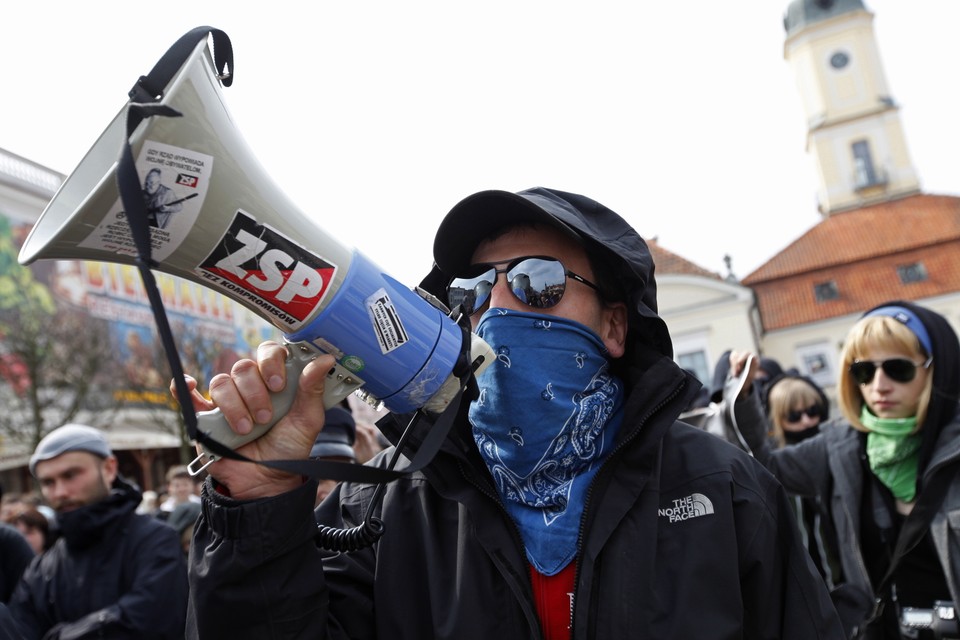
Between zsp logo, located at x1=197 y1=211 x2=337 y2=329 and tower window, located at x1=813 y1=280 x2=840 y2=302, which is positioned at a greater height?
tower window, located at x1=813 y1=280 x2=840 y2=302

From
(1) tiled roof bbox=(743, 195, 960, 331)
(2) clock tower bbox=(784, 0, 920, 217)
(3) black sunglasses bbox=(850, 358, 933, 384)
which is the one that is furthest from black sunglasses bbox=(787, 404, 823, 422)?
(2) clock tower bbox=(784, 0, 920, 217)

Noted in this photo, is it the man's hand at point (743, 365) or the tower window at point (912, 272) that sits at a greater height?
the tower window at point (912, 272)

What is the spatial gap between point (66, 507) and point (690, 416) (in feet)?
12.4

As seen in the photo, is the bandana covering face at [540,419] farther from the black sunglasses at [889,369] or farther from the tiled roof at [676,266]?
the tiled roof at [676,266]

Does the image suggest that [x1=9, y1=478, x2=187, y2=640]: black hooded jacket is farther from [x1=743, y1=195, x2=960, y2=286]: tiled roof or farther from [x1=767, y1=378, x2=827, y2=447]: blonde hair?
[x1=743, y1=195, x2=960, y2=286]: tiled roof

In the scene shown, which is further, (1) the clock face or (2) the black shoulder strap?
(1) the clock face

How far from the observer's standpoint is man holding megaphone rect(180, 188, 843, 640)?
168 cm

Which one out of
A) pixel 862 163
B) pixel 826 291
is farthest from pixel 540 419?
pixel 862 163

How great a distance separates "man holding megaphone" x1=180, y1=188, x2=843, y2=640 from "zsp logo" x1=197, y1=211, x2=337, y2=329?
0.40 feet

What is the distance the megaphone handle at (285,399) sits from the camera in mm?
1628

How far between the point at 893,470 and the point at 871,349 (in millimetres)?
530

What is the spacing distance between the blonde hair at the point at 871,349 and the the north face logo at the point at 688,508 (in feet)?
5.82

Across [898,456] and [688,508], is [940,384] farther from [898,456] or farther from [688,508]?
[688,508]

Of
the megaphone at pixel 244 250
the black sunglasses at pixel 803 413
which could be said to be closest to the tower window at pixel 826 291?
the black sunglasses at pixel 803 413
